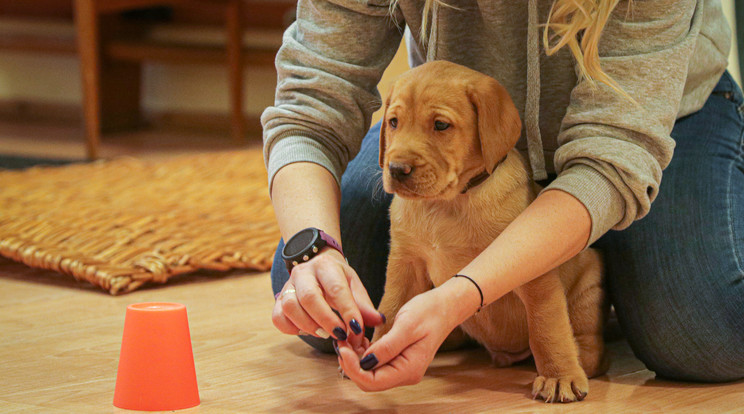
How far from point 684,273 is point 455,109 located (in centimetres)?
51

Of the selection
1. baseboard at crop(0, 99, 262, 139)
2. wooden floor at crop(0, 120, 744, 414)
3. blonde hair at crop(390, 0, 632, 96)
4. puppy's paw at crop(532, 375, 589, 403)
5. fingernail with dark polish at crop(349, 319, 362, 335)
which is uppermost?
blonde hair at crop(390, 0, 632, 96)

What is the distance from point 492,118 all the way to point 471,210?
5.6 inches

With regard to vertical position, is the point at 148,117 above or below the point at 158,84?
below


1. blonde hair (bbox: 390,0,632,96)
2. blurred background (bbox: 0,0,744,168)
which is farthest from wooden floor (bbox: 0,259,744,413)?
blurred background (bbox: 0,0,744,168)

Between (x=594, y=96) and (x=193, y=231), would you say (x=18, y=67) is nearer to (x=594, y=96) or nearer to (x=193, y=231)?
(x=193, y=231)

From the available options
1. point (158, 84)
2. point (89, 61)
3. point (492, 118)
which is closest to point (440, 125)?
point (492, 118)

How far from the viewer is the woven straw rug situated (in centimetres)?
198

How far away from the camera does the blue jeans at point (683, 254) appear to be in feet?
4.37

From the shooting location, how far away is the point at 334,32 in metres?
1.39

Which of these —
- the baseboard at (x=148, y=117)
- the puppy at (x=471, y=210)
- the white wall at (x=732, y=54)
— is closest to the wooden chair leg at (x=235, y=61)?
the baseboard at (x=148, y=117)

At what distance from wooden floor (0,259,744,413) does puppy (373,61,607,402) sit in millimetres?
76

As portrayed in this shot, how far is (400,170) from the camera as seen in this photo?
1.13 metres

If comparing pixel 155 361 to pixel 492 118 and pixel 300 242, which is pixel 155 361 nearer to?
pixel 300 242

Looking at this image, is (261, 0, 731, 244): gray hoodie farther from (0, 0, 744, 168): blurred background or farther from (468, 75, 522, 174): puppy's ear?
(0, 0, 744, 168): blurred background
